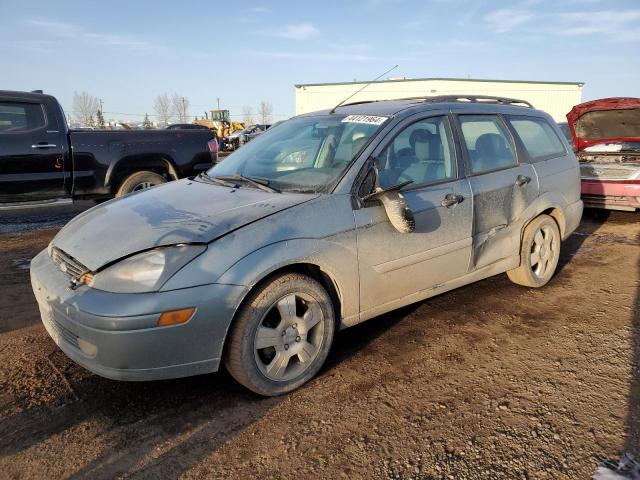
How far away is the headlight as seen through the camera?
2.43m

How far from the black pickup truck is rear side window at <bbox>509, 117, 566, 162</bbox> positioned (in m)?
5.08

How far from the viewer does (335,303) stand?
3051mm

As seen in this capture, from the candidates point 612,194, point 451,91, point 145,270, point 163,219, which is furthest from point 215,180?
point 451,91

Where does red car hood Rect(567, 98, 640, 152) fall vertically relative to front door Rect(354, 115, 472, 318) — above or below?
above

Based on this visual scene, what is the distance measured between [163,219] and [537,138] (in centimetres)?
352

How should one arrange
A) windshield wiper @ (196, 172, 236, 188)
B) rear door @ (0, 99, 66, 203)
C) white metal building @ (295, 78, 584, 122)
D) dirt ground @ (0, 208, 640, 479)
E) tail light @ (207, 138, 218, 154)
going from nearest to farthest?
1. dirt ground @ (0, 208, 640, 479)
2. windshield wiper @ (196, 172, 236, 188)
3. rear door @ (0, 99, 66, 203)
4. tail light @ (207, 138, 218, 154)
5. white metal building @ (295, 78, 584, 122)

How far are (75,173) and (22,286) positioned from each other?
8.72 feet

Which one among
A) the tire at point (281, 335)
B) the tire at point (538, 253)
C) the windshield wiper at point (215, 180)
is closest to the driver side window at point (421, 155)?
the tire at point (281, 335)

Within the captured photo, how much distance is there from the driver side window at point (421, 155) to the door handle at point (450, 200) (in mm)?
139

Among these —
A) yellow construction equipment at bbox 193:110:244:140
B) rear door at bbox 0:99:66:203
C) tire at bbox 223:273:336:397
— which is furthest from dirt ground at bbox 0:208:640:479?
yellow construction equipment at bbox 193:110:244:140

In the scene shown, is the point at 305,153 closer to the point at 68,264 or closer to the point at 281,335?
the point at 281,335

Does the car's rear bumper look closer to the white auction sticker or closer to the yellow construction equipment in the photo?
the white auction sticker

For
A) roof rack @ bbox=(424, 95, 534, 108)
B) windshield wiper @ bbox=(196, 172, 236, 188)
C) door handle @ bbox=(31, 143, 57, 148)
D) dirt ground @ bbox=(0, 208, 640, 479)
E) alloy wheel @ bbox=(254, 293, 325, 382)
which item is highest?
roof rack @ bbox=(424, 95, 534, 108)

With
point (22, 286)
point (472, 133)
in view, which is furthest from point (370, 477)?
point (22, 286)
